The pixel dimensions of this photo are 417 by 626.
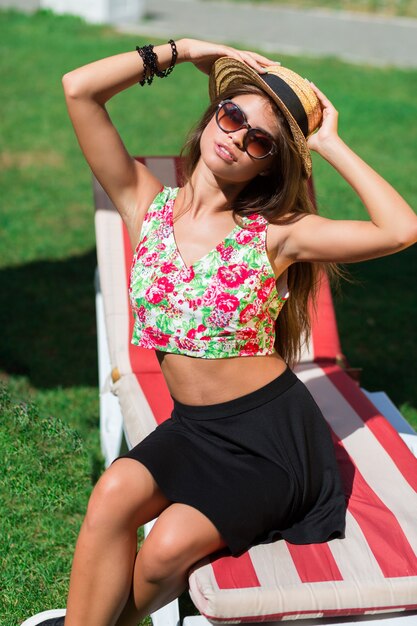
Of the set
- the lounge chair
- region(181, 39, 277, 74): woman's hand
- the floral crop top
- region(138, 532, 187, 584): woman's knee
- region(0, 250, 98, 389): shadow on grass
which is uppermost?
region(181, 39, 277, 74): woman's hand

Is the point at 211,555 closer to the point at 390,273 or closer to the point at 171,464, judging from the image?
the point at 171,464

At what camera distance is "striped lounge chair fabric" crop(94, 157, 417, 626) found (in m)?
2.62

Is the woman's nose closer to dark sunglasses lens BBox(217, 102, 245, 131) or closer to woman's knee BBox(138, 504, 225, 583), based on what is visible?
dark sunglasses lens BBox(217, 102, 245, 131)

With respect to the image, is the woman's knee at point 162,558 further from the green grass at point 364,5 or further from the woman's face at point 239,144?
the green grass at point 364,5

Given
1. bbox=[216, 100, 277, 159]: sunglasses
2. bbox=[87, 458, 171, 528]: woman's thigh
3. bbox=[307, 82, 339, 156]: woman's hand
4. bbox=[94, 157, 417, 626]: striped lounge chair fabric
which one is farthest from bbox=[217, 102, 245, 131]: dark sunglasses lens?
bbox=[94, 157, 417, 626]: striped lounge chair fabric

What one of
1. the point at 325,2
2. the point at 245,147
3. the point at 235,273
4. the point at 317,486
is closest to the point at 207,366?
the point at 235,273

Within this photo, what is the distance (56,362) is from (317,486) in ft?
8.37

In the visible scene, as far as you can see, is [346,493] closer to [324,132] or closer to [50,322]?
[324,132]

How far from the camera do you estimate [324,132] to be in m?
2.97

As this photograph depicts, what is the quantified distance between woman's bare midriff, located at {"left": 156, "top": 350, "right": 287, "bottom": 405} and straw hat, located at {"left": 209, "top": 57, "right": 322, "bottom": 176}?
2.19ft

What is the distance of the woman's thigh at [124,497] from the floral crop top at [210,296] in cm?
45

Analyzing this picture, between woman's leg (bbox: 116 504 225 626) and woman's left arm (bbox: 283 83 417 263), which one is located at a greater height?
woman's left arm (bbox: 283 83 417 263)

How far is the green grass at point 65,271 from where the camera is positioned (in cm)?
378

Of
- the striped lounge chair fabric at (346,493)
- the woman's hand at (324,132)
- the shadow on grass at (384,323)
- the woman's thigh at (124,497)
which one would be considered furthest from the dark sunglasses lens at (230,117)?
the shadow on grass at (384,323)
